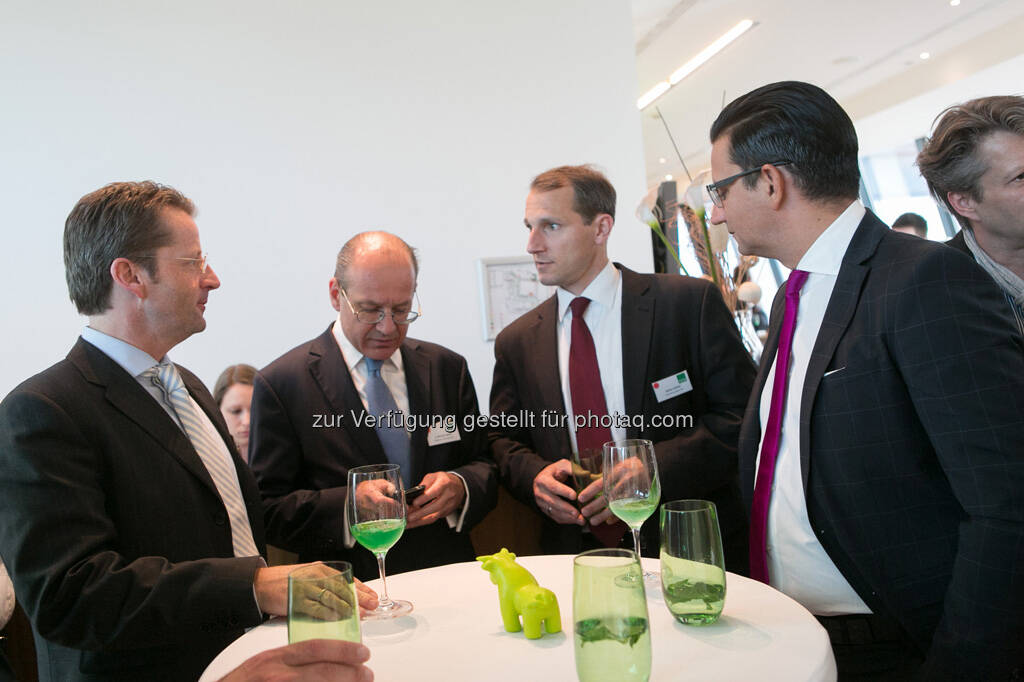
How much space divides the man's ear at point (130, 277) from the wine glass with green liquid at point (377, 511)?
2.77ft

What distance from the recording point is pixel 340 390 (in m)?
2.54

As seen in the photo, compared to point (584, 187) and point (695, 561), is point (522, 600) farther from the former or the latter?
point (584, 187)

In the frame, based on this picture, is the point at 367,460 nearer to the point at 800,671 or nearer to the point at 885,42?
the point at 800,671

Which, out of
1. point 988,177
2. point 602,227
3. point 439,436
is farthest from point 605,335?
point 988,177

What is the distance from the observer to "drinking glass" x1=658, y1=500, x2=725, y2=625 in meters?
1.31

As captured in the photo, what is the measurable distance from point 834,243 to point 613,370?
1.11 metres

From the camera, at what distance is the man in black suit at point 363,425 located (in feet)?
7.77

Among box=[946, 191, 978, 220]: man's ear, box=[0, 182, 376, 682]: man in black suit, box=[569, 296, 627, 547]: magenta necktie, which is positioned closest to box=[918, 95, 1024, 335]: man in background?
box=[946, 191, 978, 220]: man's ear

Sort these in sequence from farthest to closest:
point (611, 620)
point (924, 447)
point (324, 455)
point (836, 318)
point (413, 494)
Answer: point (324, 455) → point (413, 494) → point (836, 318) → point (924, 447) → point (611, 620)

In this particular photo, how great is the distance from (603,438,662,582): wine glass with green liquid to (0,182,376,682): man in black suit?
1.86 feet

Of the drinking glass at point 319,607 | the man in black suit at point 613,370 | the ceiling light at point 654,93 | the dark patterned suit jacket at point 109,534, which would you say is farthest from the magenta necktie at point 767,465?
the ceiling light at point 654,93

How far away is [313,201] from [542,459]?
8.26ft

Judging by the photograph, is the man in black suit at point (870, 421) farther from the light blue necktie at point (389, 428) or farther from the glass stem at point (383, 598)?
the light blue necktie at point (389, 428)

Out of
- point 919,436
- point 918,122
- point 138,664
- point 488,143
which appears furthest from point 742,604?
point 918,122
